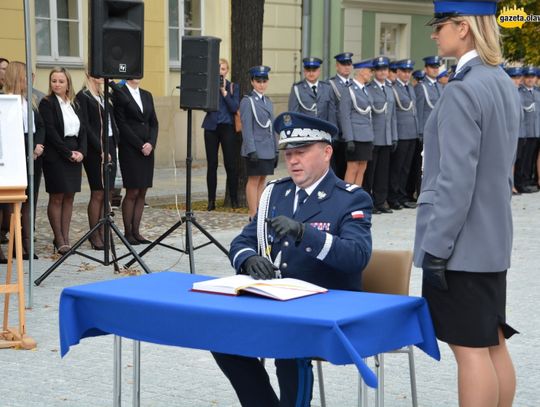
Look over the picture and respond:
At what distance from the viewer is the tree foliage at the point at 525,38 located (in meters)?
24.2

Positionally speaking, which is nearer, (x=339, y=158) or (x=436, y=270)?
(x=436, y=270)

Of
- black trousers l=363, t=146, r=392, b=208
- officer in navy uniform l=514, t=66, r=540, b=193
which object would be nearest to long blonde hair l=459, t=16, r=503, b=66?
black trousers l=363, t=146, r=392, b=208

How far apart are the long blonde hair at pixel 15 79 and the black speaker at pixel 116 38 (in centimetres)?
77

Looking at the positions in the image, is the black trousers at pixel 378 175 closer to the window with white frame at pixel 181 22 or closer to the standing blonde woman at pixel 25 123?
the standing blonde woman at pixel 25 123

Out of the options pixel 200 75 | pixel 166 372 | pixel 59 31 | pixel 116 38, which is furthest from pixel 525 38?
pixel 166 372

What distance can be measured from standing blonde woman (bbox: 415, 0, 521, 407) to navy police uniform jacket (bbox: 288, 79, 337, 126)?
9808 millimetres

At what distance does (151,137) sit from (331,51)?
13.8m

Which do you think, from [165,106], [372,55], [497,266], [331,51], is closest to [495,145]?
[497,266]

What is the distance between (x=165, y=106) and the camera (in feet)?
66.5

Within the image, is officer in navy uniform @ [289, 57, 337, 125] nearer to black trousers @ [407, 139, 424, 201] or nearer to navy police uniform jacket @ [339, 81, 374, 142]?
navy police uniform jacket @ [339, 81, 374, 142]

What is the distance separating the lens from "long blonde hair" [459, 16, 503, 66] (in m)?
4.50

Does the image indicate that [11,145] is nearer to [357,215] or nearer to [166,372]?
[166,372]

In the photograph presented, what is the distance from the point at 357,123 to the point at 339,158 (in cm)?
65

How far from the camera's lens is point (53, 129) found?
418 inches
